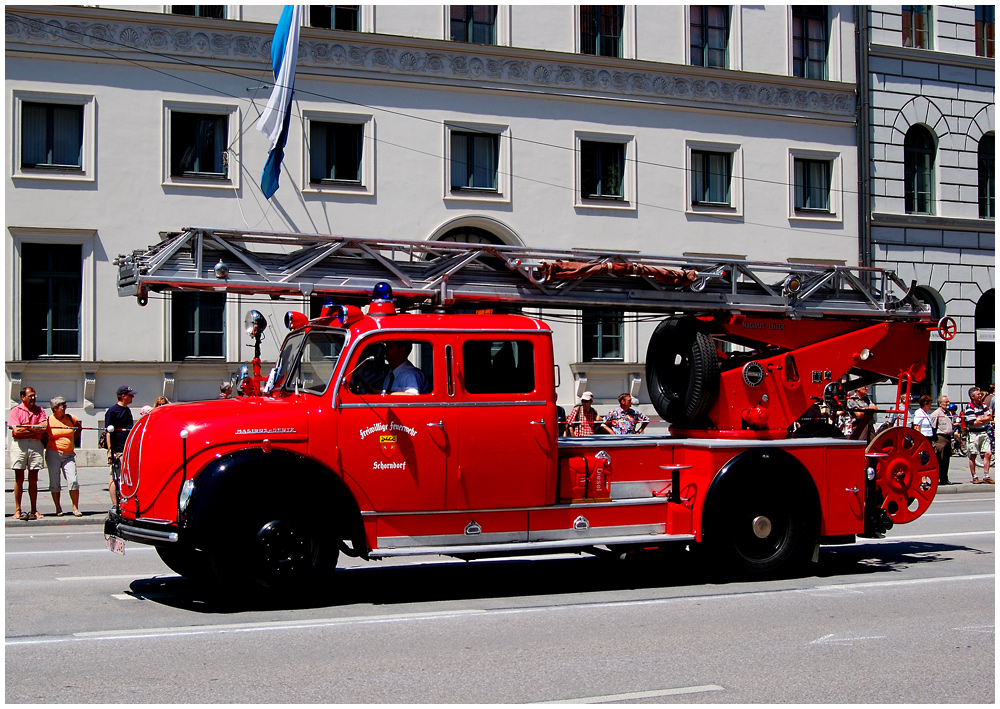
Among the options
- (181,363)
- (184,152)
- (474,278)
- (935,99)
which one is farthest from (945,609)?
(935,99)

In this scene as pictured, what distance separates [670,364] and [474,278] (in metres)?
2.57

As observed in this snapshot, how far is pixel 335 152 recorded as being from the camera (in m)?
24.1

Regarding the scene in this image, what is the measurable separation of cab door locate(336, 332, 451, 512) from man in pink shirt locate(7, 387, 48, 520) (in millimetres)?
8398

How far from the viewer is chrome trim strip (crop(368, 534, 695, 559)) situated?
9172 millimetres

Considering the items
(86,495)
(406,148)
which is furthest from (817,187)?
(86,495)

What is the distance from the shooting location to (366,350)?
9.32m

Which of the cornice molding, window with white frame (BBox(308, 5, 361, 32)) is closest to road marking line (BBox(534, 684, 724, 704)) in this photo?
the cornice molding

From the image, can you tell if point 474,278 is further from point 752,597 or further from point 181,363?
point 181,363

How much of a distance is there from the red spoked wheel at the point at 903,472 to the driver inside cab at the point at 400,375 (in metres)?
4.91

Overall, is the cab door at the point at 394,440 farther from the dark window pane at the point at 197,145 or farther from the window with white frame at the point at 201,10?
the window with white frame at the point at 201,10

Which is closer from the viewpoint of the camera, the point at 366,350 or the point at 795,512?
the point at 366,350

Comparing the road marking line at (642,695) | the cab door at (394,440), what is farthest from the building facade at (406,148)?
the road marking line at (642,695)

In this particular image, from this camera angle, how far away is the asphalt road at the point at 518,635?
21.4ft

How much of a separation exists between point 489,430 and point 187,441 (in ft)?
8.10
